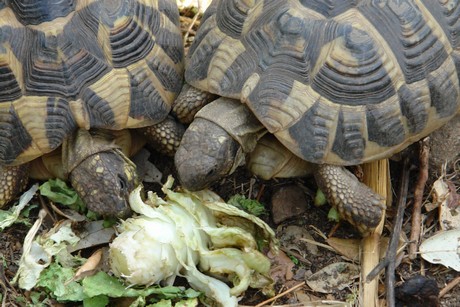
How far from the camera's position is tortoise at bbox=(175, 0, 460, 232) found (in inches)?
127

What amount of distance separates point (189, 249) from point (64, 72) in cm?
100

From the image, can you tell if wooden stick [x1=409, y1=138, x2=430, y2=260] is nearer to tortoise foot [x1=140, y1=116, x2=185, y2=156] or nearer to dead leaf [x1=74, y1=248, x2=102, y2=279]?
tortoise foot [x1=140, y1=116, x2=185, y2=156]

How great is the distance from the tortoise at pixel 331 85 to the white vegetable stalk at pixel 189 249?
179mm

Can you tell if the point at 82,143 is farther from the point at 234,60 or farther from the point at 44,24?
the point at 234,60

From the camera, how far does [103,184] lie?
3.32 meters

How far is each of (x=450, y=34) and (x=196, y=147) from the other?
1.35 m

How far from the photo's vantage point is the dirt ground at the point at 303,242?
330 cm

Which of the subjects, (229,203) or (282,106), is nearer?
(282,106)

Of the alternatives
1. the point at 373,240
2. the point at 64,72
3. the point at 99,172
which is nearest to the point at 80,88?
the point at 64,72

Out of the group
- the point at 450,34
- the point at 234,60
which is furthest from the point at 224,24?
the point at 450,34

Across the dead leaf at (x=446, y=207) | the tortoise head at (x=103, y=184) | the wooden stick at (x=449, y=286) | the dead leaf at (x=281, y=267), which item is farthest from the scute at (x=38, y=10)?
the wooden stick at (x=449, y=286)

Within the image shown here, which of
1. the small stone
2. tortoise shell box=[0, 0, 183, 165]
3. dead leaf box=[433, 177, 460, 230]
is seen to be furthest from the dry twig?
tortoise shell box=[0, 0, 183, 165]

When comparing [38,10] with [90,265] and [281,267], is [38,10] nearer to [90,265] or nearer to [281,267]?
[90,265]

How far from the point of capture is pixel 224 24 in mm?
3498
